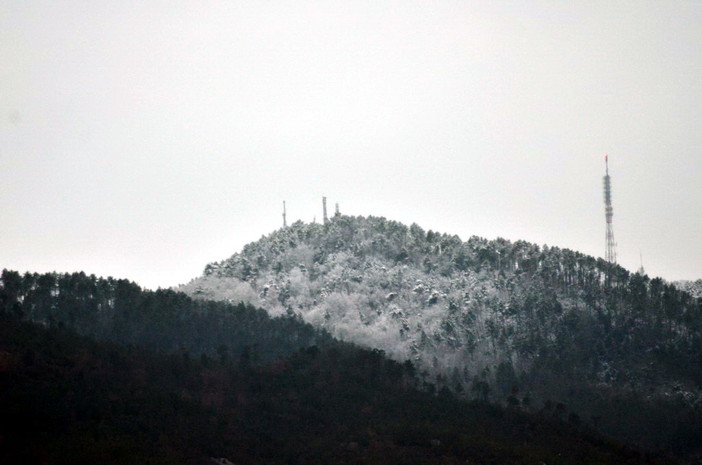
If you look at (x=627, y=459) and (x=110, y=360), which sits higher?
(x=110, y=360)

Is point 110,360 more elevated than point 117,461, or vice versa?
point 110,360

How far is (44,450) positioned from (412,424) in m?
71.8

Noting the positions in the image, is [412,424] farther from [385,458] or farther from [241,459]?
[241,459]

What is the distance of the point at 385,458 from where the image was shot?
18025 centimetres

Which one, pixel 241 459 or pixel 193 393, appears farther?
pixel 193 393

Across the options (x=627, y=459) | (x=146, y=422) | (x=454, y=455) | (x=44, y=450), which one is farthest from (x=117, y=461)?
(x=627, y=459)

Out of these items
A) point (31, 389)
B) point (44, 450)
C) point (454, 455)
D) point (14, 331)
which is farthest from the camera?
point (14, 331)

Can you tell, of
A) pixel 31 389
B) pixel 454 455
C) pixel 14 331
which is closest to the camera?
pixel 31 389

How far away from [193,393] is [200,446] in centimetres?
2818

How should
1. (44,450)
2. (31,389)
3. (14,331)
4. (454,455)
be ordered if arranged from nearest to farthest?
(44,450) → (31,389) → (454,455) → (14,331)

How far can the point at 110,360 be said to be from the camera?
198 meters

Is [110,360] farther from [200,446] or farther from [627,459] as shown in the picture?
[627,459]

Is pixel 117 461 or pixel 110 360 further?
pixel 110 360

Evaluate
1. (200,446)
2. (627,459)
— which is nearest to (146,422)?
(200,446)
